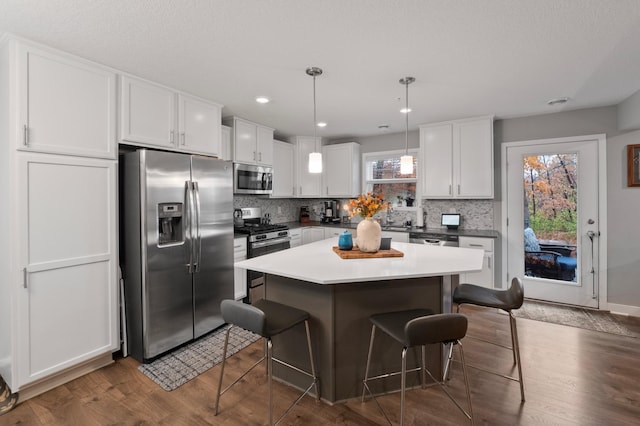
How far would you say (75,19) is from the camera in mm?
1879

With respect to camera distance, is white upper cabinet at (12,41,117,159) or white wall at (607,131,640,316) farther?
white wall at (607,131,640,316)

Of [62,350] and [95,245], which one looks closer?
[62,350]

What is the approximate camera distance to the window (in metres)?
4.97

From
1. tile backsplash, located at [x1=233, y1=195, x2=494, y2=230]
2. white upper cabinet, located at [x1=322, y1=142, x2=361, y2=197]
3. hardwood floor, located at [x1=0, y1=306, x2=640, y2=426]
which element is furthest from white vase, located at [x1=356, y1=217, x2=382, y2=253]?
white upper cabinet, located at [x1=322, y1=142, x2=361, y2=197]

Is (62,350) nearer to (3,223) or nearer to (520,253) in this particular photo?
(3,223)

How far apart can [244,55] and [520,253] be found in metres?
4.09

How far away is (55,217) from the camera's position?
2205 mm

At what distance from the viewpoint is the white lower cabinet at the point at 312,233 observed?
16.4 ft

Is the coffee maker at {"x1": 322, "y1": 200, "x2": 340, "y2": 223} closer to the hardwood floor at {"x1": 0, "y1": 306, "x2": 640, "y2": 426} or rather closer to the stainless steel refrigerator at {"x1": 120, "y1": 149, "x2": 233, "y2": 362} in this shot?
the stainless steel refrigerator at {"x1": 120, "y1": 149, "x2": 233, "y2": 362}

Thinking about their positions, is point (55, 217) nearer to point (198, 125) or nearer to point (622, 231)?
point (198, 125)

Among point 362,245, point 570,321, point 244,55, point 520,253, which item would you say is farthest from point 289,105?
point 570,321

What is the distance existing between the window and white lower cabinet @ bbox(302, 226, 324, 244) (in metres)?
1.13

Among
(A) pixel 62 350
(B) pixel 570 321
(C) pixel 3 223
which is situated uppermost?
(C) pixel 3 223

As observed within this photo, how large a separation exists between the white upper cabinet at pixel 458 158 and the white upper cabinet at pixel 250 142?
7.40 feet
